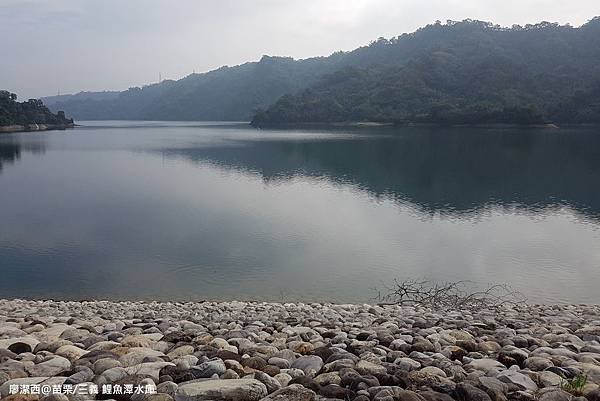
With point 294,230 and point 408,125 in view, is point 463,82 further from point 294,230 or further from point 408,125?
point 294,230

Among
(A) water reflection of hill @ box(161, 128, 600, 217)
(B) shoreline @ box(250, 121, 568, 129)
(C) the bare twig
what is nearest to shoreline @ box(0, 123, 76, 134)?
(B) shoreline @ box(250, 121, 568, 129)

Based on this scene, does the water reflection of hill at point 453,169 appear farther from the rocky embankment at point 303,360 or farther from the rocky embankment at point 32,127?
the rocky embankment at point 32,127

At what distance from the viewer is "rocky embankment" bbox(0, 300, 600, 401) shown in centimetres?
318

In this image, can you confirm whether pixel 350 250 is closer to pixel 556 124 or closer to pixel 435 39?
pixel 556 124

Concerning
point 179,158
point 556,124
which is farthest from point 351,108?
point 179,158

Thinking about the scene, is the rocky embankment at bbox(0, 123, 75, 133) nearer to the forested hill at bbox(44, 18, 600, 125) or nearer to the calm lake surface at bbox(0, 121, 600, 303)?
the forested hill at bbox(44, 18, 600, 125)

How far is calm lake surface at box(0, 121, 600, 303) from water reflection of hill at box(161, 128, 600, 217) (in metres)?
0.20

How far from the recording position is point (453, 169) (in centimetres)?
3084

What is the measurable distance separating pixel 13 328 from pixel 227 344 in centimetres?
244

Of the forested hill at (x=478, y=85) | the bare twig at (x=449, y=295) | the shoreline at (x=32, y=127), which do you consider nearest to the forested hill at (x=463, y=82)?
the forested hill at (x=478, y=85)

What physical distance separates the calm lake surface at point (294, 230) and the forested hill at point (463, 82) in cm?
5215

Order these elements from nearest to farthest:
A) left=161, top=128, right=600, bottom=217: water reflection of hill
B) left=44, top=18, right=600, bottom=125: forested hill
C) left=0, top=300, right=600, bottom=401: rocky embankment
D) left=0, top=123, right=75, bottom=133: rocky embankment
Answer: left=0, top=300, right=600, bottom=401: rocky embankment
left=161, top=128, right=600, bottom=217: water reflection of hill
left=44, top=18, right=600, bottom=125: forested hill
left=0, top=123, right=75, bottom=133: rocky embankment

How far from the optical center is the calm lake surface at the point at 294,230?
10742 millimetres

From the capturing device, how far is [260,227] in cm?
1568
